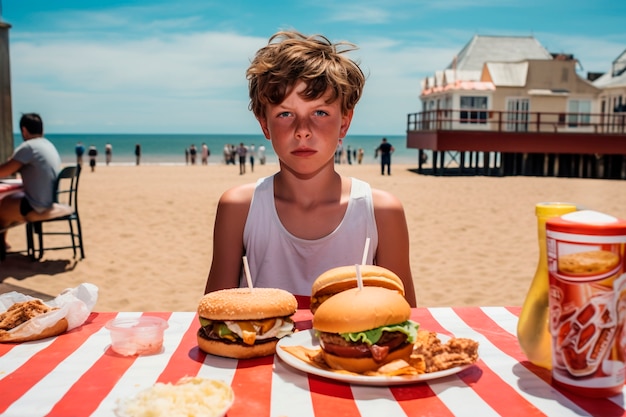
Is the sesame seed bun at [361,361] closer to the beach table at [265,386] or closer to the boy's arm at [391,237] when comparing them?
the beach table at [265,386]

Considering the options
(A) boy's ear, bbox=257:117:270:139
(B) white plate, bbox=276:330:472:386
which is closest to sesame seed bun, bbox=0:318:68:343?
(B) white plate, bbox=276:330:472:386

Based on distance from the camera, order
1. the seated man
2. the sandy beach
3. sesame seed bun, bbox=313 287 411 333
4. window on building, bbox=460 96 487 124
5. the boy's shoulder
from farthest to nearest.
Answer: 1. window on building, bbox=460 96 487 124
2. the seated man
3. the sandy beach
4. the boy's shoulder
5. sesame seed bun, bbox=313 287 411 333

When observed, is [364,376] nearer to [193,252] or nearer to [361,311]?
[361,311]

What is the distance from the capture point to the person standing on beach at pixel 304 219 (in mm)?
2275

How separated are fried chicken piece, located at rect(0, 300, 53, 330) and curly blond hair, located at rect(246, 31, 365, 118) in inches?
40.0

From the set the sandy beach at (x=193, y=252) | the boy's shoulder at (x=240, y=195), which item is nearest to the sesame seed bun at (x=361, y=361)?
the boy's shoulder at (x=240, y=195)

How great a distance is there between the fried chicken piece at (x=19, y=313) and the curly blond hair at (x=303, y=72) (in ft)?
3.34

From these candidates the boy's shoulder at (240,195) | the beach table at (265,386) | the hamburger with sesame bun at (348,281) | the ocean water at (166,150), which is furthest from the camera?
the ocean water at (166,150)

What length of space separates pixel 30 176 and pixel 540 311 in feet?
22.7

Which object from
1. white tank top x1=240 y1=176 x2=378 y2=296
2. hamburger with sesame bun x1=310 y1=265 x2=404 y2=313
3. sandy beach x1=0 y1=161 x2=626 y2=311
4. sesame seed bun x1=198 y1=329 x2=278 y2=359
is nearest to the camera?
sesame seed bun x1=198 y1=329 x2=278 y2=359

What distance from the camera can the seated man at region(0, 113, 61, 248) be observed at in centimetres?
700

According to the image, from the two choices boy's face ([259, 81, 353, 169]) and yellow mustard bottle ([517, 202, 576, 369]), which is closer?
yellow mustard bottle ([517, 202, 576, 369])

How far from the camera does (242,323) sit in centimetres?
149

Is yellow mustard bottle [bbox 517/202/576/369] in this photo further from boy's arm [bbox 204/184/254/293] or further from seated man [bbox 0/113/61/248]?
seated man [bbox 0/113/61/248]
